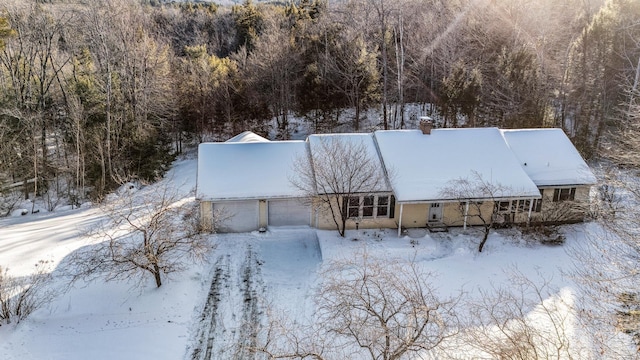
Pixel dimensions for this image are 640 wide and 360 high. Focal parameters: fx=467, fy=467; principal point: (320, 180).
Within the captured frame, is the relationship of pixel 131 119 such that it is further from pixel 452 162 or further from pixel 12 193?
pixel 452 162

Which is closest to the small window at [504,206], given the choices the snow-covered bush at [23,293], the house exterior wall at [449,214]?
the house exterior wall at [449,214]

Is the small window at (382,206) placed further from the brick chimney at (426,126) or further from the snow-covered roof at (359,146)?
the brick chimney at (426,126)

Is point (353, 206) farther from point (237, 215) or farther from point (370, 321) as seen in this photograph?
point (370, 321)

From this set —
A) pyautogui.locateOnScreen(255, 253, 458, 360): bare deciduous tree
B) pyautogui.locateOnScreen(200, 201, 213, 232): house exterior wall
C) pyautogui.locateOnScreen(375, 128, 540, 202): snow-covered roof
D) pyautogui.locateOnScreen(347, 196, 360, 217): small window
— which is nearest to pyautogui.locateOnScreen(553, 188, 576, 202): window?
pyautogui.locateOnScreen(375, 128, 540, 202): snow-covered roof


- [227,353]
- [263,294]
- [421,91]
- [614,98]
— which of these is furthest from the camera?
[421,91]

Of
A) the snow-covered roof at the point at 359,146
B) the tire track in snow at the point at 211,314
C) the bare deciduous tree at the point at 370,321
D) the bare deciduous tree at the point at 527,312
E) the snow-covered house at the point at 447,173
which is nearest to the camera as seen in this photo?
the bare deciduous tree at the point at 370,321

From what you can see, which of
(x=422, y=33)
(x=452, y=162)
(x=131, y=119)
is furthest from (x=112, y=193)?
(x=422, y=33)
